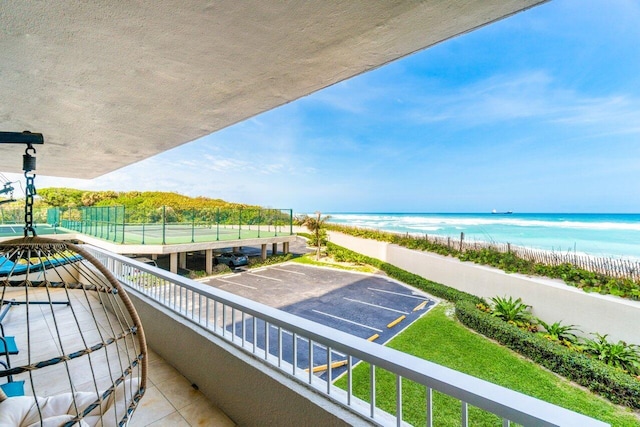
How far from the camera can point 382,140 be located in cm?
2709

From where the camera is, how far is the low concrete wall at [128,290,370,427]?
1.27 m

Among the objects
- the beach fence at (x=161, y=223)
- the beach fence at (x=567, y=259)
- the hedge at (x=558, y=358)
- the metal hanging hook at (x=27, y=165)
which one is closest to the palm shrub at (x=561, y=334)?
the hedge at (x=558, y=358)

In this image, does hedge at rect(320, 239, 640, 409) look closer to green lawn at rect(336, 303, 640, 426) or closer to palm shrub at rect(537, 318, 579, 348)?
green lawn at rect(336, 303, 640, 426)

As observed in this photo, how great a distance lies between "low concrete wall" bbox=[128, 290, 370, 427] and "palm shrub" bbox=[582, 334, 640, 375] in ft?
22.3

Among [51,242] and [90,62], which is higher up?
[90,62]

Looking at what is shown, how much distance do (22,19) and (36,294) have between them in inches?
219

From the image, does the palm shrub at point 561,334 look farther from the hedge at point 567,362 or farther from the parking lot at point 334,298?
the parking lot at point 334,298

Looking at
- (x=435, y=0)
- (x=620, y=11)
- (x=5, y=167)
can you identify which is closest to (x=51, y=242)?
(x=435, y=0)

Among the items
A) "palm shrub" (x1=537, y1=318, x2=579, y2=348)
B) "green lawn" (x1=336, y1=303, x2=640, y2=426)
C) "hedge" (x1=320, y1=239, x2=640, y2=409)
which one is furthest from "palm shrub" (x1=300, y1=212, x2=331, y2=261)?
"palm shrub" (x1=537, y1=318, x2=579, y2=348)

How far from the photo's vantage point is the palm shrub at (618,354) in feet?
15.8

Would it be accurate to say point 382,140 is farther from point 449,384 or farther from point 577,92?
point 449,384

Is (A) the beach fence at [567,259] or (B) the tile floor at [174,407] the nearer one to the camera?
(B) the tile floor at [174,407]

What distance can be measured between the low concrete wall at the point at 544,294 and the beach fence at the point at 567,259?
2.31 feet

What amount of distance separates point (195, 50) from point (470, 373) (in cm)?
603
